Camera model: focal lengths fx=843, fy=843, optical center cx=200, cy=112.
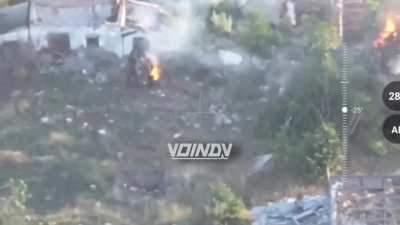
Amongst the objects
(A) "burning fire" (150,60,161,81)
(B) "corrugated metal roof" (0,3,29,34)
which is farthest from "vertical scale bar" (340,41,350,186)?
(B) "corrugated metal roof" (0,3,29,34)

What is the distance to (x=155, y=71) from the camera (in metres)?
2.68

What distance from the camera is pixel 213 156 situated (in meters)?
2.65

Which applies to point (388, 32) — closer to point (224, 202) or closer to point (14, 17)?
point (224, 202)

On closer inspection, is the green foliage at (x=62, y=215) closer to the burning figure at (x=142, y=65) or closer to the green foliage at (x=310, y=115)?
the burning figure at (x=142, y=65)

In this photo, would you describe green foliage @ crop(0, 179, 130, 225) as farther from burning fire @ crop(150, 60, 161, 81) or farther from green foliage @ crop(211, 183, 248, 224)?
burning fire @ crop(150, 60, 161, 81)

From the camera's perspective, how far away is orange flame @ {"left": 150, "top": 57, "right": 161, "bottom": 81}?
267cm

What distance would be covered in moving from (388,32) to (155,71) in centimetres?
75

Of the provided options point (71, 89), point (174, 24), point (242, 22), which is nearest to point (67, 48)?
point (71, 89)

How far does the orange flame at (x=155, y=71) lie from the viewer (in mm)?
2674

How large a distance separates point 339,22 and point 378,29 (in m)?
0.13

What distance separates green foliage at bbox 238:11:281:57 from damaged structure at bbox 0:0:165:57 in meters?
0.27

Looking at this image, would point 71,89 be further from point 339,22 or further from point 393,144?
point 393,144

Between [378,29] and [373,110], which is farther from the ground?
[378,29]

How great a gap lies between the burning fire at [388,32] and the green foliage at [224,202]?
25.9 inches
